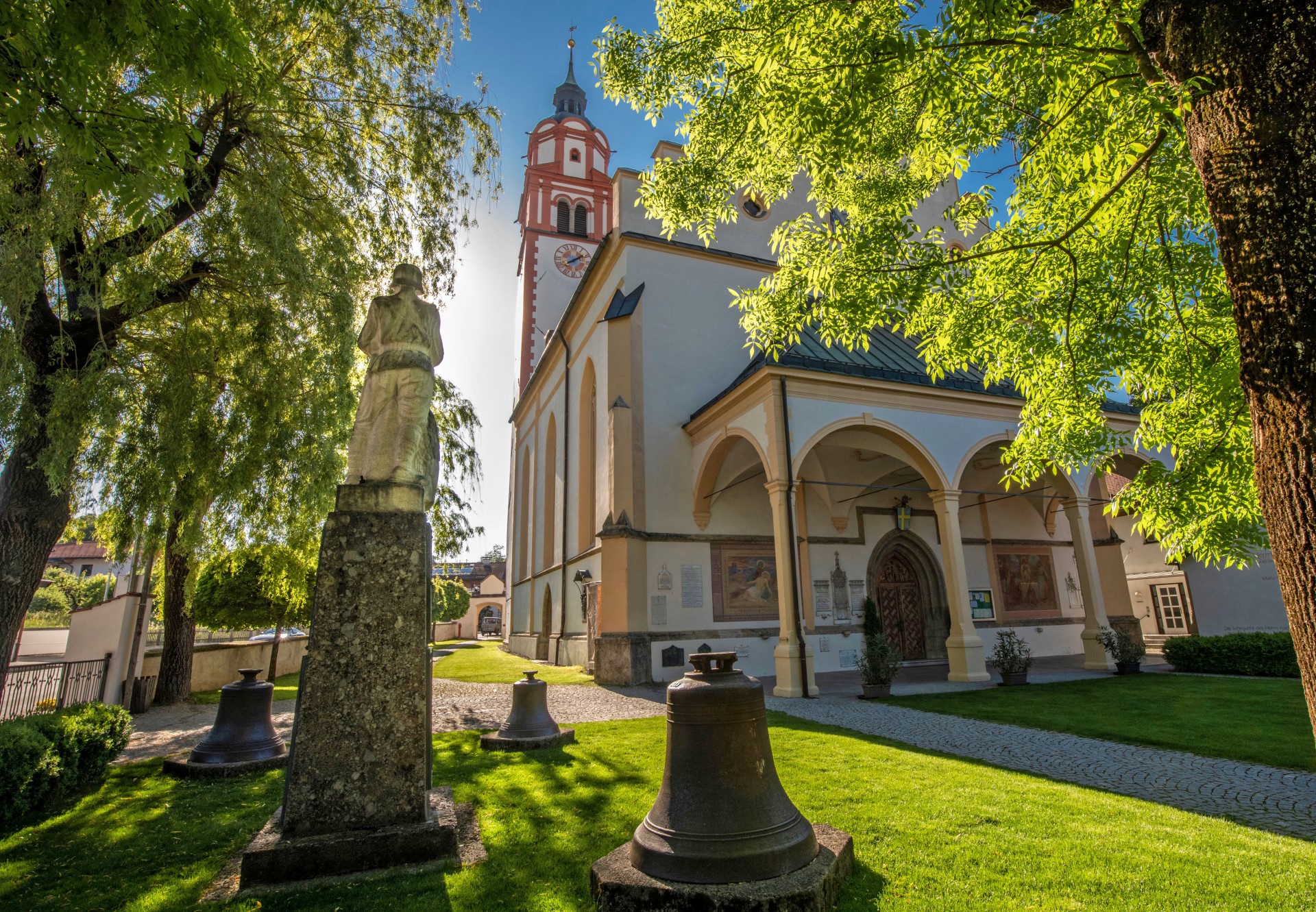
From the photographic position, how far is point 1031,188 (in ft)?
18.1

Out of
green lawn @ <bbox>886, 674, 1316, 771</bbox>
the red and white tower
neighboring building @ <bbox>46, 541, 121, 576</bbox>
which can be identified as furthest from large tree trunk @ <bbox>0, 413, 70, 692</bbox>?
neighboring building @ <bbox>46, 541, 121, 576</bbox>

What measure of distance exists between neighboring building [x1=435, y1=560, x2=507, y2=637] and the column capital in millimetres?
47947

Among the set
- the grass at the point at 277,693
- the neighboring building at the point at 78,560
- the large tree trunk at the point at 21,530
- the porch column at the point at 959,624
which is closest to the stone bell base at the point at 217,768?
the large tree trunk at the point at 21,530

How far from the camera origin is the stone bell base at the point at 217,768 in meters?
5.95

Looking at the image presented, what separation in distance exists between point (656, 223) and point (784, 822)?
16.4 meters

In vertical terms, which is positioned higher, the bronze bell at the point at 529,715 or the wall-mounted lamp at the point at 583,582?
the wall-mounted lamp at the point at 583,582

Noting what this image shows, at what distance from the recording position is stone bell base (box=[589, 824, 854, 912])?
2680 mm

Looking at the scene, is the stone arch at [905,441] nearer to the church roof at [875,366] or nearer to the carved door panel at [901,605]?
the church roof at [875,366]

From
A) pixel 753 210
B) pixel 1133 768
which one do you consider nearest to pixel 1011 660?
pixel 1133 768

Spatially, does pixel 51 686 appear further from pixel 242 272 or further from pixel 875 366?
pixel 875 366

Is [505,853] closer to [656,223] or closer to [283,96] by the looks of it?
[283,96]

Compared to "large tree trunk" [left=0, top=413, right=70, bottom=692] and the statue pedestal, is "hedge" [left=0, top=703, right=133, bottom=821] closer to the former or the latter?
"large tree trunk" [left=0, top=413, right=70, bottom=692]

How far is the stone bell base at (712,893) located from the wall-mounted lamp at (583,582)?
13087 millimetres

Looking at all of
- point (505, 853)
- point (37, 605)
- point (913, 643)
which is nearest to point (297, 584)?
point (505, 853)
